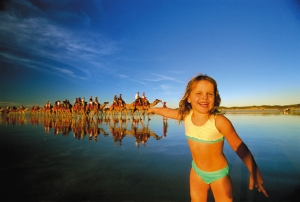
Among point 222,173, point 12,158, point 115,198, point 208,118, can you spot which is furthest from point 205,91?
point 12,158

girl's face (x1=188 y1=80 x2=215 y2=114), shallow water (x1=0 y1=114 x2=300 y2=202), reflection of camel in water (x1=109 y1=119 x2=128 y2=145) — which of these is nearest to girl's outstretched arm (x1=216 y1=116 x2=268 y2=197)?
girl's face (x1=188 y1=80 x2=215 y2=114)

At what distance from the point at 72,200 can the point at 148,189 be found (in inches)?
44.2

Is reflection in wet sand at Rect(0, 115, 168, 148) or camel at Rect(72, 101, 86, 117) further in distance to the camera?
camel at Rect(72, 101, 86, 117)

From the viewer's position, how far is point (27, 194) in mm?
2457

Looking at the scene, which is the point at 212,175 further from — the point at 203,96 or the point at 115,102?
the point at 115,102

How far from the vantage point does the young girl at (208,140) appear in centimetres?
171

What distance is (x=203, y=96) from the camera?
194 centimetres

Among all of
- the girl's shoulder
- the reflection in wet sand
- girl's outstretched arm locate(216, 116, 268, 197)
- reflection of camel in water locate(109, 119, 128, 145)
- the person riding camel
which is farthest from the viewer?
the person riding camel

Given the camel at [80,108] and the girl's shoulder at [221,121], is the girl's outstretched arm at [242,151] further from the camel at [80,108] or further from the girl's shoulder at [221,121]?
the camel at [80,108]

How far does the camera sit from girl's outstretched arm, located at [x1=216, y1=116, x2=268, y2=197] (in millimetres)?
1422

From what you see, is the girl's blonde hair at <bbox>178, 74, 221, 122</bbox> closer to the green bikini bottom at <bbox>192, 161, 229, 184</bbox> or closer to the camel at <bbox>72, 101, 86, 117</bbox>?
the green bikini bottom at <bbox>192, 161, 229, 184</bbox>

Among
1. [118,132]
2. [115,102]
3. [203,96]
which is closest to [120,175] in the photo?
[203,96]

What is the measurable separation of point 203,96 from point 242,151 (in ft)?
2.31

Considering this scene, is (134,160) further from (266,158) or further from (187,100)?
(266,158)
